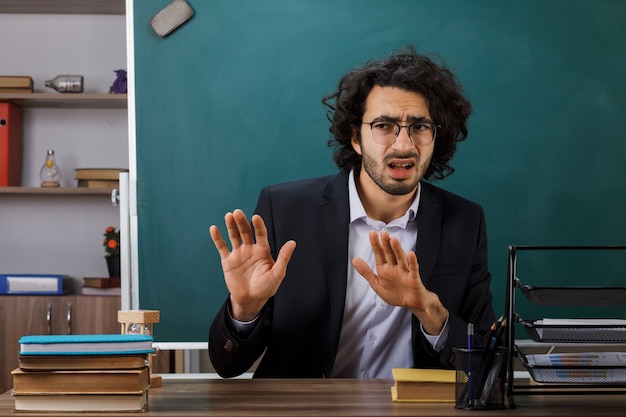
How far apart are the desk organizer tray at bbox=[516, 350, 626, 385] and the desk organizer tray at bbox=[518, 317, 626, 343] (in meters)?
0.05

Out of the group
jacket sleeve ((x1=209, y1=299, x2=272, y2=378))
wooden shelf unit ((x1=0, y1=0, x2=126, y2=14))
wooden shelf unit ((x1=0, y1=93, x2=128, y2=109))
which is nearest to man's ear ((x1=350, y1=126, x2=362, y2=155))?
jacket sleeve ((x1=209, y1=299, x2=272, y2=378))

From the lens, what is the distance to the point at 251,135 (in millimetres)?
3064

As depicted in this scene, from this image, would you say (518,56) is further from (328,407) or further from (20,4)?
(20,4)

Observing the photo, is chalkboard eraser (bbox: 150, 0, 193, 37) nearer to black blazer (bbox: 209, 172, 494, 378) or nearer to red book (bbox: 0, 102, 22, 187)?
black blazer (bbox: 209, 172, 494, 378)

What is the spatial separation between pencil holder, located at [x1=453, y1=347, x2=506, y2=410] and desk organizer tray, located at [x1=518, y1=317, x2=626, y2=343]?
0.36ft

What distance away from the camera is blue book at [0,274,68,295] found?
384cm

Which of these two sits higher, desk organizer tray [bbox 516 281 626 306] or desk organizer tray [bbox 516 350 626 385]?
desk organizer tray [bbox 516 281 626 306]

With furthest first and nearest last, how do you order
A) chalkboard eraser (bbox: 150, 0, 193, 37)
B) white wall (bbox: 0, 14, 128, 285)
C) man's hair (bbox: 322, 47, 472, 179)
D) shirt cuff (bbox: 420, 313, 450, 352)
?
white wall (bbox: 0, 14, 128, 285)
chalkboard eraser (bbox: 150, 0, 193, 37)
man's hair (bbox: 322, 47, 472, 179)
shirt cuff (bbox: 420, 313, 450, 352)

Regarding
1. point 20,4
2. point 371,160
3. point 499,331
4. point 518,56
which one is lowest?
point 499,331

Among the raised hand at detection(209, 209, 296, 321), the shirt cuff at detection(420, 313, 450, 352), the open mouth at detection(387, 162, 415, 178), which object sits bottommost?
the shirt cuff at detection(420, 313, 450, 352)

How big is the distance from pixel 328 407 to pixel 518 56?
1.96 m

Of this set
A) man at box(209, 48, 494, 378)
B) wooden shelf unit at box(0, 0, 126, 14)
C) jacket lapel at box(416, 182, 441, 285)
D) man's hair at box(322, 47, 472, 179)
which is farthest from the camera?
wooden shelf unit at box(0, 0, 126, 14)

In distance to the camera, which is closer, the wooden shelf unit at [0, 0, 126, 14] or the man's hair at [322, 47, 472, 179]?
the man's hair at [322, 47, 472, 179]

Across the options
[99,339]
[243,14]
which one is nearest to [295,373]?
[99,339]
